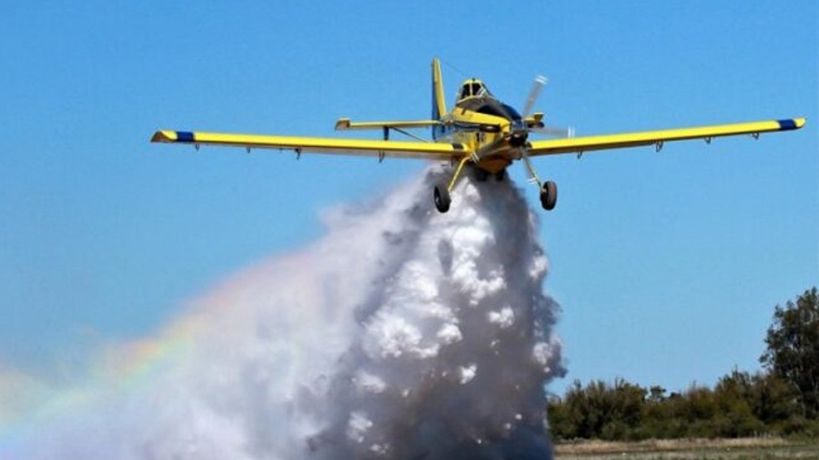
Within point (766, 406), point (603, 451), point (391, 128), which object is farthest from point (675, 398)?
point (391, 128)

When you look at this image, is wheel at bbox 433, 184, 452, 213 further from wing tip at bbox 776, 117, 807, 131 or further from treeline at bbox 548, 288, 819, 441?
treeline at bbox 548, 288, 819, 441

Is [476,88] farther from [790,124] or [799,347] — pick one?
[799,347]

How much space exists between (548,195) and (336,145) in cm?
648

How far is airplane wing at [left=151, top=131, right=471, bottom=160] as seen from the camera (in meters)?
44.3

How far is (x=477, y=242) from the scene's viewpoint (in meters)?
44.6

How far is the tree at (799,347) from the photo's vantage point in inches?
4171

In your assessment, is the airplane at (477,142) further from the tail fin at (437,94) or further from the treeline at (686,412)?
the treeline at (686,412)

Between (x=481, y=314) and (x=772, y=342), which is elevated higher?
(x=772, y=342)

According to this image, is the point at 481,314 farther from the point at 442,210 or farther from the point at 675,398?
the point at 675,398

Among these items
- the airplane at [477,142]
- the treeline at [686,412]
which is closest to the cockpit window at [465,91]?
the airplane at [477,142]

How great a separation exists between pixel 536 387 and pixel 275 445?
8.17 metres

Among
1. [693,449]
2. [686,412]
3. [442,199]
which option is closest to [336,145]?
[442,199]

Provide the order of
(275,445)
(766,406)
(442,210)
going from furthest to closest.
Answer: (766,406), (275,445), (442,210)

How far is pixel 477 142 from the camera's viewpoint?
147ft
